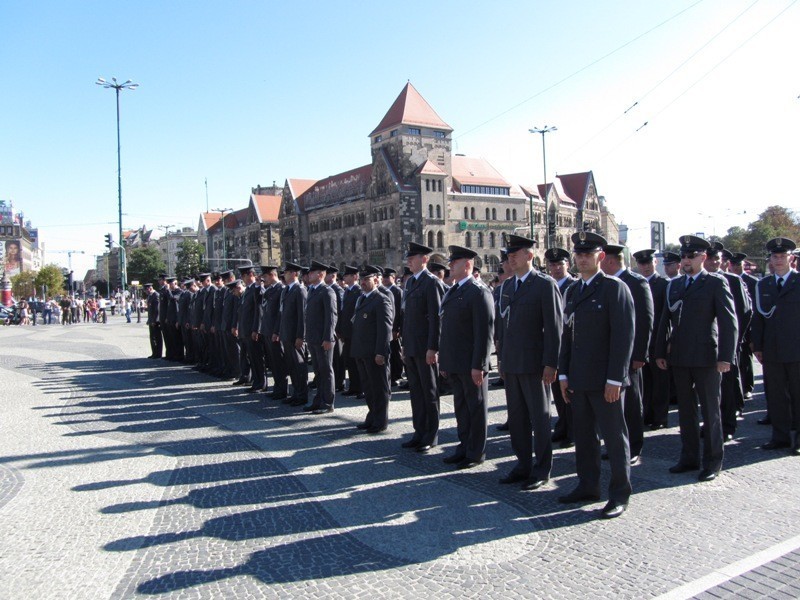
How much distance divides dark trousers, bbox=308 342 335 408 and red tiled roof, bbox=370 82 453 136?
72.5 metres

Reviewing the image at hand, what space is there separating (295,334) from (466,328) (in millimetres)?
4574

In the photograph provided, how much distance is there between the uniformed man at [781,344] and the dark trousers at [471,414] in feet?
10.4

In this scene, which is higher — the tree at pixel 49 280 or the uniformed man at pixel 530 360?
the tree at pixel 49 280

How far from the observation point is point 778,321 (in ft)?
23.7

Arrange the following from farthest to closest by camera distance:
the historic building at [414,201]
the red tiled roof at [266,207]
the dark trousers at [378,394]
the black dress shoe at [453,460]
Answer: the red tiled roof at [266,207], the historic building at [414,201], the dark trousers at [378,394], the black dress shoe at [453,460]

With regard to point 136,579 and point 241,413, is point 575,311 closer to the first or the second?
point 136,579

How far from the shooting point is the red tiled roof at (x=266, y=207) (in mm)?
109062

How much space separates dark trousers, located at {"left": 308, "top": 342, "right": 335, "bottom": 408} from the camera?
32.7 ft

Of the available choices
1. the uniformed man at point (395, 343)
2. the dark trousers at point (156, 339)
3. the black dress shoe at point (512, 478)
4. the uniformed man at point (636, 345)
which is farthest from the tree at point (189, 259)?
the black dress shoe at point (512, 478)

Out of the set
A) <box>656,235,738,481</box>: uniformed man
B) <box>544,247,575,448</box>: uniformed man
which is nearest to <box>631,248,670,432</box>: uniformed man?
<box>544,247,575,448</box>: uniformed man

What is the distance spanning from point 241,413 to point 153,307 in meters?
9.70

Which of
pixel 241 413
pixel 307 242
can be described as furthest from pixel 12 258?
pixel 241 413

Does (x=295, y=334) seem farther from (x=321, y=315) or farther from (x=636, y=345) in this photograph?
(x=636, y=345)

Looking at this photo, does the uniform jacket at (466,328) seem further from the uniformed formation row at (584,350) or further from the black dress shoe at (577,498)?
the black dress shoe at (577,498)
